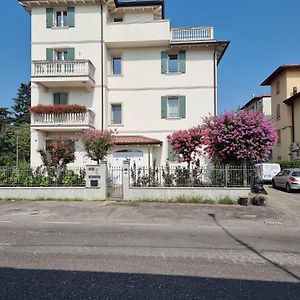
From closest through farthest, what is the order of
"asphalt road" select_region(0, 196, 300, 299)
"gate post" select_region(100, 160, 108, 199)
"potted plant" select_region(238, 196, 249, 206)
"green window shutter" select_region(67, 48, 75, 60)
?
"asphalt road" select_region(0, 196, 300, 299) < "potted plant" select_region(238, 196, 249, 206) < "gate post" select_region(100, 160, 108, 199) < "green window shutter" select_region(67, 48, 75, 60)

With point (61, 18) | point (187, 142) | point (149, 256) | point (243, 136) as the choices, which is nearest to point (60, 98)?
point (61, 18)

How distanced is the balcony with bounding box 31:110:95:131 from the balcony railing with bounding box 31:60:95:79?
2685 millimetres

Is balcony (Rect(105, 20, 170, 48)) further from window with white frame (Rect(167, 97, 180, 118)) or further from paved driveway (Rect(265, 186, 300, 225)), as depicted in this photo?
paved driveway (Rect(265, 186, 300, 225))

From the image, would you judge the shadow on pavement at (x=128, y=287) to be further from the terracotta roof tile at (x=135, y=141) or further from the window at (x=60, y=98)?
the window at (x=60, y=98)

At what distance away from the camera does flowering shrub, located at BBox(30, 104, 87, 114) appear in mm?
21766

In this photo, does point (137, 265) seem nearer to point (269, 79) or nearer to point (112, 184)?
point (112, 184)

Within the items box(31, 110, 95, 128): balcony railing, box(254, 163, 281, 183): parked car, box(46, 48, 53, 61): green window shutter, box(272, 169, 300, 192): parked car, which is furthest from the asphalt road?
box(254, 163, 281, 183): parked car

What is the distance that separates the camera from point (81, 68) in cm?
2191

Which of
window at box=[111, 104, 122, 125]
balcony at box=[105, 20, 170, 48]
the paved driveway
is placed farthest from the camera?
window at box=[111, 104, 122, 125]

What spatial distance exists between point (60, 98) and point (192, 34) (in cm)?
1060

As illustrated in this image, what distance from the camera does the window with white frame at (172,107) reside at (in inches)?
932

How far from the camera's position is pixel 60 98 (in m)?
23.6

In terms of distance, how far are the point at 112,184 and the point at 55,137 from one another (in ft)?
27.4

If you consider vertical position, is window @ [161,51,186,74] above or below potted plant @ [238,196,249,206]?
above
